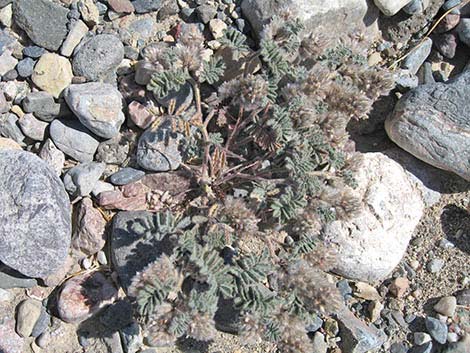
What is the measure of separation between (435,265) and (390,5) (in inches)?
75.5

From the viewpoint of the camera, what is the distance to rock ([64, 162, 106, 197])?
4.11 m

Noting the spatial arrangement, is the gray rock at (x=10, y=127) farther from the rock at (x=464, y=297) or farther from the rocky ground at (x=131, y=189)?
the rock at (x=464, y=297)

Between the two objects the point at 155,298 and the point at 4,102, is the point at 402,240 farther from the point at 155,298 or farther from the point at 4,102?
the point at 4,102

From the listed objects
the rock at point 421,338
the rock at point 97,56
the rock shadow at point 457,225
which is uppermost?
the rock at point 97,56

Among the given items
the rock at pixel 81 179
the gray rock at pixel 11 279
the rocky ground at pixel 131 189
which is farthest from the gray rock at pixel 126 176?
the gray rock at pixel 11 279

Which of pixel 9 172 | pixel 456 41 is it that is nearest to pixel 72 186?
pixel 9 172

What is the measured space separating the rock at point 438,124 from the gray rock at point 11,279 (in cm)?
274

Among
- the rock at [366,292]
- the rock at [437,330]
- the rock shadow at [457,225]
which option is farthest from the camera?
the rock shadow at [457,225]

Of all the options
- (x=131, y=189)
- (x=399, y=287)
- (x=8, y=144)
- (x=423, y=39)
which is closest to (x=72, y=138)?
(x=8, y=144)

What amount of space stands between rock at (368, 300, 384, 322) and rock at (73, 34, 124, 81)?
8.02ft

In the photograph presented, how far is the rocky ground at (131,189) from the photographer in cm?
401

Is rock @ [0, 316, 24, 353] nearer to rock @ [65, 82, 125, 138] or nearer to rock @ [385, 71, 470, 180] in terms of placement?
rock @ [65, 82, 125, 138]

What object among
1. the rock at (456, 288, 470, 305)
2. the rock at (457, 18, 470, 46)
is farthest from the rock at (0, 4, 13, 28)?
the rock at (456, 288, 470, 305)

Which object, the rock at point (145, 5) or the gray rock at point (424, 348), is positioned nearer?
the gray rock at point (424, 348)
